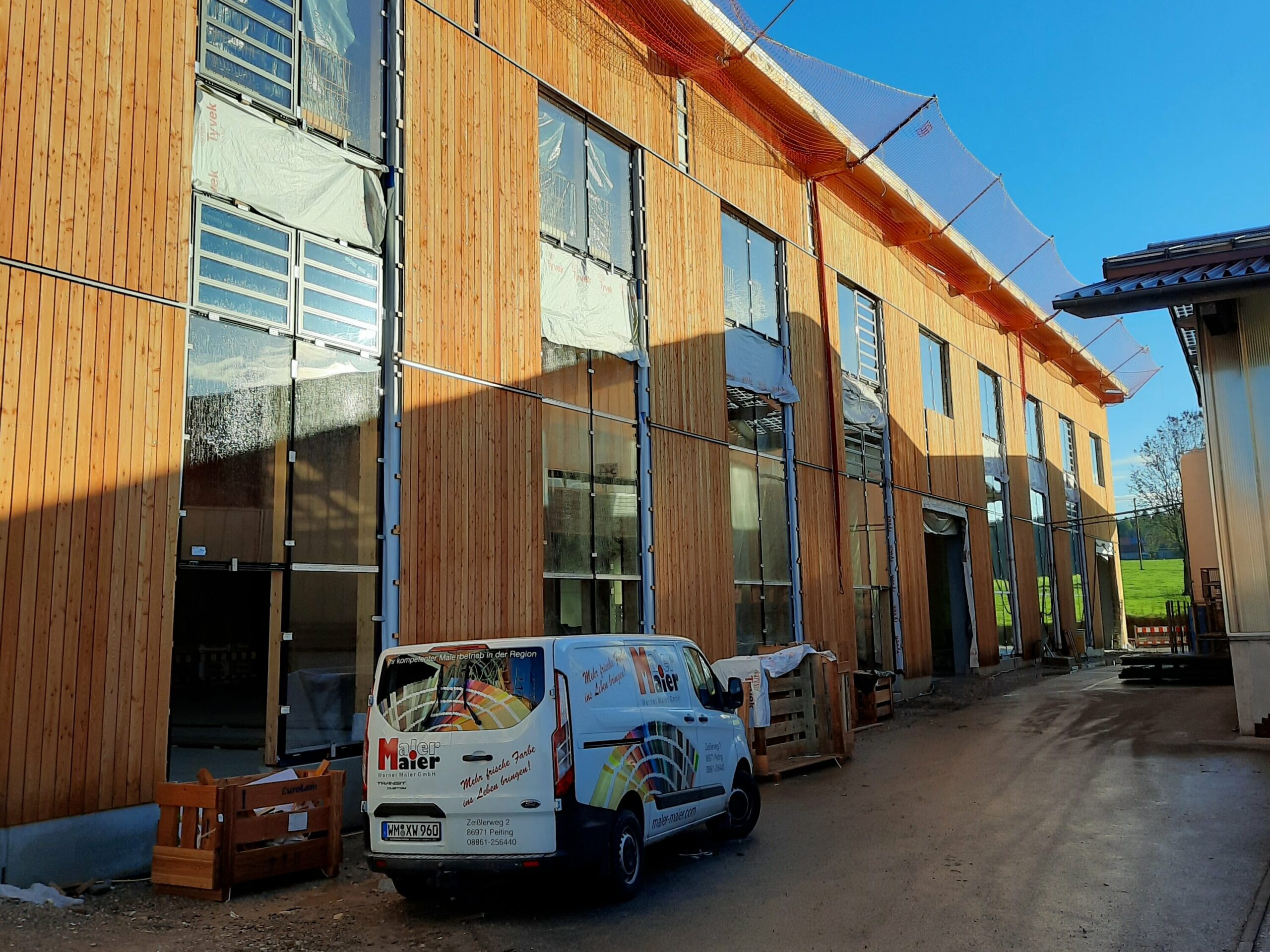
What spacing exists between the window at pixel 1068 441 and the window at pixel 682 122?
24334mm

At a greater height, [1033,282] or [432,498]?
[1033,282]

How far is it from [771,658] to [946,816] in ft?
12.5

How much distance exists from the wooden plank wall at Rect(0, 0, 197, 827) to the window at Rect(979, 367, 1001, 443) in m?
24.7

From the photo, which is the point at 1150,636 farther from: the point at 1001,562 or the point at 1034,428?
the point at 1001,562

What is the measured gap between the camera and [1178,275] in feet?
38.3

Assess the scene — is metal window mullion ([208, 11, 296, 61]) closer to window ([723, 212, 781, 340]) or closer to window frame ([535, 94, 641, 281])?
window frame ([535, 94, 641, 281])

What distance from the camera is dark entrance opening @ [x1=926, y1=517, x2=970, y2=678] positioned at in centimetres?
2700

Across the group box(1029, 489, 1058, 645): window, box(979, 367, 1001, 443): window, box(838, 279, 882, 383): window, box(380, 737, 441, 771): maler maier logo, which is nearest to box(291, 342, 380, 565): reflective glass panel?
box(380, 737, 441, 771): maler maier logo

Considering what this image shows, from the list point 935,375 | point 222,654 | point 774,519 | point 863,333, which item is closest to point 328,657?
point 774,519

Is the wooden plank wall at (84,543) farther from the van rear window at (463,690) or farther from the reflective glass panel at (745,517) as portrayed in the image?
the reflective glass panel at (745,517)

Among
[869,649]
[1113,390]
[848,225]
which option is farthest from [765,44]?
[1113,390]

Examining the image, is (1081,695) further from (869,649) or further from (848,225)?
(848,225)

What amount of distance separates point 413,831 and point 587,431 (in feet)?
25.5

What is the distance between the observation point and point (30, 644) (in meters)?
7.88
